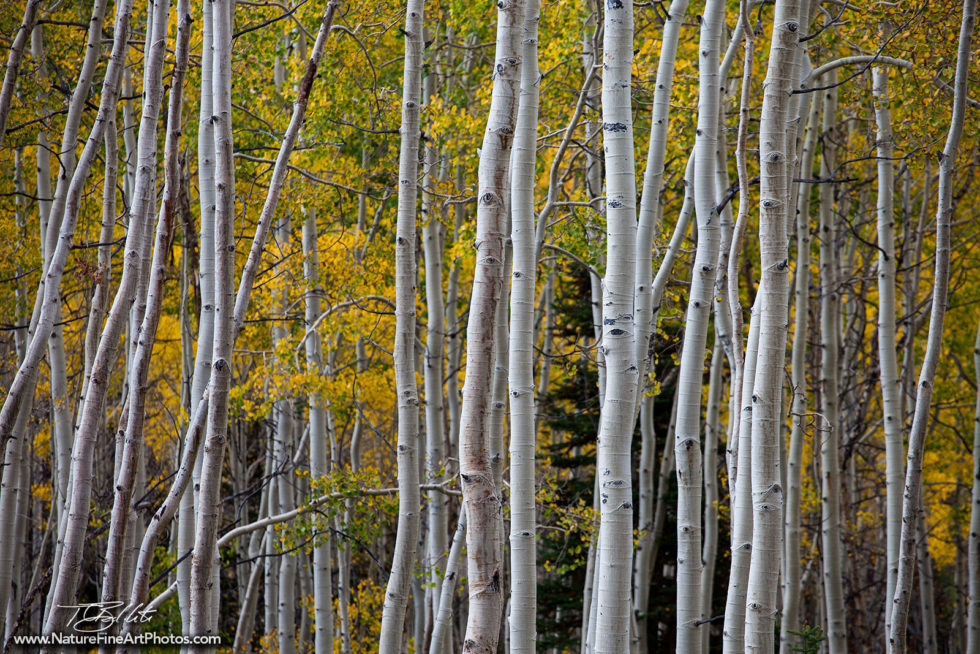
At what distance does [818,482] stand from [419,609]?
18.1ft

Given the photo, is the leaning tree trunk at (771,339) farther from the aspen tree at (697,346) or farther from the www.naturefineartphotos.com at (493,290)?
the aspen tree at (697,346)

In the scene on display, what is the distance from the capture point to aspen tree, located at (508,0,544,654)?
12.1ft

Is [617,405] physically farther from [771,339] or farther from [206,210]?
[206,210]

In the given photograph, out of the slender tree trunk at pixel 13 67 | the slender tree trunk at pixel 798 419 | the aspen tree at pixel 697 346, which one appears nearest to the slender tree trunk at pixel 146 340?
the slender tree trunk at pixel 13 67

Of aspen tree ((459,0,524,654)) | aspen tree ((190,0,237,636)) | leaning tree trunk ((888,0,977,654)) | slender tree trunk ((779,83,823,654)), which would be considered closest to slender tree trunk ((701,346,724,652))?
slender tree trunk ((779,83,823,654))

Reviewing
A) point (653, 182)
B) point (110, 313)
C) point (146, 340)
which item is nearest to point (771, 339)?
point (653, 182)

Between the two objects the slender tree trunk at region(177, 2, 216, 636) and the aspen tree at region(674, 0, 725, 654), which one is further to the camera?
the aspen tree at region(674, 0, 725, 654)

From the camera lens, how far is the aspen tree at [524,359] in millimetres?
3695

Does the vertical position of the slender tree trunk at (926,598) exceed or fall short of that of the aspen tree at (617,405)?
it falls short

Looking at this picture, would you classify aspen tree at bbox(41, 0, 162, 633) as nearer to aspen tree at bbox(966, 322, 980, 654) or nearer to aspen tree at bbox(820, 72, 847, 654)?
aspen tree at bbox(820, 72, 847, 654)

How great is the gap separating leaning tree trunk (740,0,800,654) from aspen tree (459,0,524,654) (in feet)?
3.85

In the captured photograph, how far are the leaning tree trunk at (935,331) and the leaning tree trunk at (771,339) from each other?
177 cm

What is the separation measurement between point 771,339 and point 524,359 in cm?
110

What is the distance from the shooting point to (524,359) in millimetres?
3848
